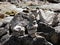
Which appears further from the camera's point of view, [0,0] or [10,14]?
Answer: [0,0]

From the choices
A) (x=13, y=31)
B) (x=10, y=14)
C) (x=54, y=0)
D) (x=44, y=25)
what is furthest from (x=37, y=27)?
(x=54, y=0)

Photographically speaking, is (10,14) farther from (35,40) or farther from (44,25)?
(35,40)

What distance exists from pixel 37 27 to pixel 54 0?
26.0 feet

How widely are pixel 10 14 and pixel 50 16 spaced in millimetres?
2091

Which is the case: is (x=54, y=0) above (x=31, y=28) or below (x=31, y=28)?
below

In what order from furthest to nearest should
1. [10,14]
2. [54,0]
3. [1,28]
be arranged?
[54,0] → [10,14] → [1,28]

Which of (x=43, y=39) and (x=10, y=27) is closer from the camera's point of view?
(x=43, y=39)

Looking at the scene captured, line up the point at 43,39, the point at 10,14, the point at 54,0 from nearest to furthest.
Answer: the point at 43,39 → the point at 10,14 → the point at 54,0

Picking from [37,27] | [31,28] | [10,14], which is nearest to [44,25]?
[37,27]

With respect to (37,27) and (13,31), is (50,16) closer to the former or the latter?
(37,27)

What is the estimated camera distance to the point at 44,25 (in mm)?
8172

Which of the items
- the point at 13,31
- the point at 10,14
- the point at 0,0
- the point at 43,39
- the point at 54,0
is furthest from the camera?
the point at 54,0

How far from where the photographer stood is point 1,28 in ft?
28.0

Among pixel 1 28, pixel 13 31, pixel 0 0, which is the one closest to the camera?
pixel 13 31
